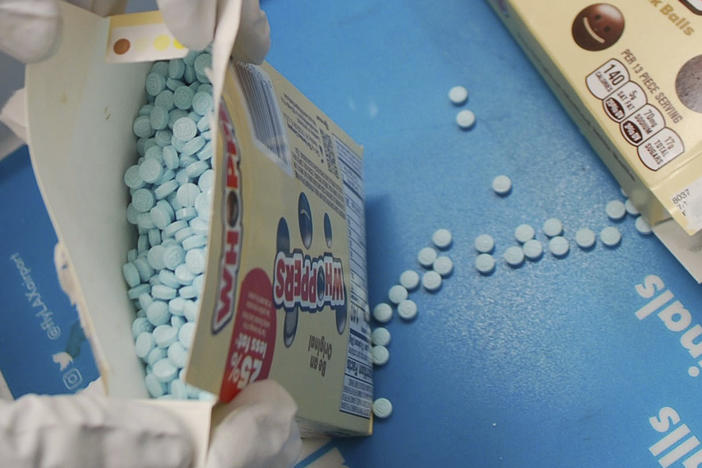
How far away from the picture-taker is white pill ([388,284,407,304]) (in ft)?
3.47

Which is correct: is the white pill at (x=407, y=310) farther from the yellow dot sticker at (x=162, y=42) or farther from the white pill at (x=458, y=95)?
the yellow dot sticker at (x=162, y=42)

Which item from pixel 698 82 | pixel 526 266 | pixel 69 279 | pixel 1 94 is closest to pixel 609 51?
pixel 698 82

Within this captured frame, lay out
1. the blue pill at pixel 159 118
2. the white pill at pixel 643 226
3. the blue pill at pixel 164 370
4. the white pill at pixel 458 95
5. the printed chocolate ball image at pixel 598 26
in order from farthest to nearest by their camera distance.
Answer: the white pill at pixel 458 95
the white pill at pixel 643 226
the printed chocolate ball image at pixel 598 26
the blue pill at pixel 159 118
the blue pill at pixel 164 370

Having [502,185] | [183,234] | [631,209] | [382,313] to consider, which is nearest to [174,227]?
[183,234]

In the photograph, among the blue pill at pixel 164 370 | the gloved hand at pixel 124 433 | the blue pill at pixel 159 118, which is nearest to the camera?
the gloved hand at pixel 124 433

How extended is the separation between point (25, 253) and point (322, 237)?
0.62m

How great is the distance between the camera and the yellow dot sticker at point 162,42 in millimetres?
710

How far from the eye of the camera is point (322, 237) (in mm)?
834

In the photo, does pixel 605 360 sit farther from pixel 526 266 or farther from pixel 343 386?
pixel 343 386

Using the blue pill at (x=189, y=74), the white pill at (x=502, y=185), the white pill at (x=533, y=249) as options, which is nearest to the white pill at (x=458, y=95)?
the white pill at (x=502, y=185)

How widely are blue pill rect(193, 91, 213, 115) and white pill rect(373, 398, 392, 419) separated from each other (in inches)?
18.9

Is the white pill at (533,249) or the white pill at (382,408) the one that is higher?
the white pill at (533,249)

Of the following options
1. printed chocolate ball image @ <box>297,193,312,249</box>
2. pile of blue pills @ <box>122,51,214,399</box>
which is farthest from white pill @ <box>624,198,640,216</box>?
pile of blue pills @ <box>122,51,214,399</box>

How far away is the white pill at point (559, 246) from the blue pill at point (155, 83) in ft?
1.84
